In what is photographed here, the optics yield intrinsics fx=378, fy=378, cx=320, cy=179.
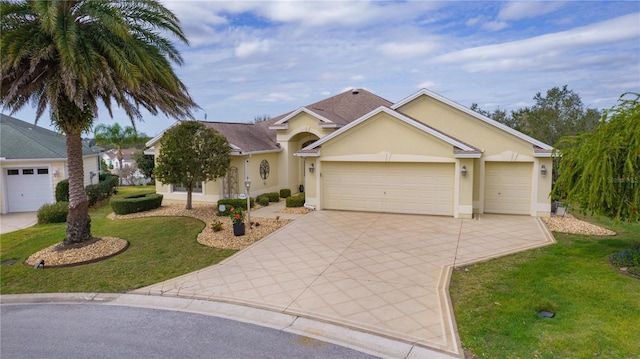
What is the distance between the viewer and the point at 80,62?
9.38 metres

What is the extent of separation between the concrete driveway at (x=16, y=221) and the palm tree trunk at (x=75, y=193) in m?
5.79

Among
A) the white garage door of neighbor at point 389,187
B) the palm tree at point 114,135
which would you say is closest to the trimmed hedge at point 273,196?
the white garage door of neighbor at point 389,187

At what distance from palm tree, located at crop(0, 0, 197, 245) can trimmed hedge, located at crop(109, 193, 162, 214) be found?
18.1ft

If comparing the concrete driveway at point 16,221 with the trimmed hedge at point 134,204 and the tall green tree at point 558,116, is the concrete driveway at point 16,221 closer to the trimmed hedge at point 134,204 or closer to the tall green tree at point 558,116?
the trimmed hedge at point 134,204

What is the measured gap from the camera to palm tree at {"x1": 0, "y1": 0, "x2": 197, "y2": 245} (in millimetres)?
9305

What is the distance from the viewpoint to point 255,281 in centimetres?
858

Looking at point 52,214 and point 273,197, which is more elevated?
point 273,197

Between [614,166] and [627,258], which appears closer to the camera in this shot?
[614,166]

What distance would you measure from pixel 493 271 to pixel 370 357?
471 cm

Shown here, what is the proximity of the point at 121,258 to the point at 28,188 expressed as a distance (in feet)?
39.3

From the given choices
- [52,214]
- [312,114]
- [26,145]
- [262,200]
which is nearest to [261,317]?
[262,200]

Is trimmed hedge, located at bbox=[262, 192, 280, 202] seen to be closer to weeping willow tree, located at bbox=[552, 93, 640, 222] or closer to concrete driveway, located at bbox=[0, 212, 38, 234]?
concrete driveway, located at bbox=[0, 212, 38, 234]

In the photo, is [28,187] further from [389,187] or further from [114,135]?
[389,187]

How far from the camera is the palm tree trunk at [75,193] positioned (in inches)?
428
